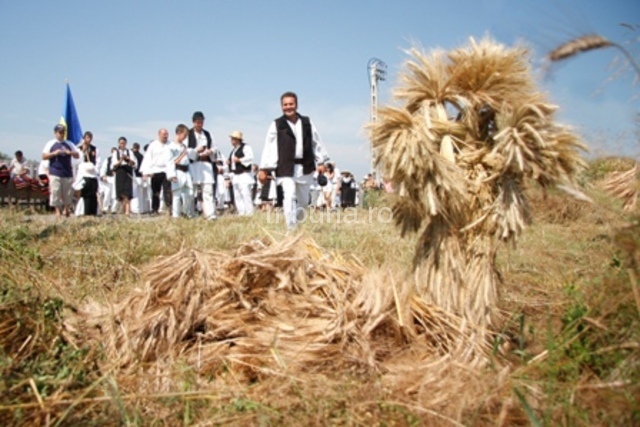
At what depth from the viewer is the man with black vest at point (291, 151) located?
6973 mm

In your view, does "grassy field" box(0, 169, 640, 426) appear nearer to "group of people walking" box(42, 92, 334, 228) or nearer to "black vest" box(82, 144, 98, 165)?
"group of people walking" box(42, 92, 334, 228)

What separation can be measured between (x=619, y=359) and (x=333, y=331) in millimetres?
1066

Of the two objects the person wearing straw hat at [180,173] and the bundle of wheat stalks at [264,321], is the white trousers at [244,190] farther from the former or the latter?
the bundle of wheat stalks at [264,321]

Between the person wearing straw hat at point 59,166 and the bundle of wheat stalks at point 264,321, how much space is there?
8317 millimetres

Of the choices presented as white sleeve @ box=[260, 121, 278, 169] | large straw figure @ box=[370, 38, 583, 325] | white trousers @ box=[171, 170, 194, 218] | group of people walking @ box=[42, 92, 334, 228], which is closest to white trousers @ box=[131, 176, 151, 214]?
group of people walking @ box=[42, 92, 334, 228]

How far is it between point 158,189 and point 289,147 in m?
7.27

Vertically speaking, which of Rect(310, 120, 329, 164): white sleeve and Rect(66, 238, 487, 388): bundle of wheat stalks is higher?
Rect(310, 120, 329, 164): white sleeve

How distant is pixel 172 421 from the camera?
1742 millimetres

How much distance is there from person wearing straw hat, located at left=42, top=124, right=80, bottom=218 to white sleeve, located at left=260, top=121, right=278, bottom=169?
4.88 m

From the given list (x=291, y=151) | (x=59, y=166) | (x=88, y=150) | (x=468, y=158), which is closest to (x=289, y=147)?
(x=291, y=151)

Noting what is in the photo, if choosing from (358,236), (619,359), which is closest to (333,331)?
(619,359)

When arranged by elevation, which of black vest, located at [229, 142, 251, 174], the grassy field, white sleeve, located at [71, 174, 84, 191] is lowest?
the grassy field

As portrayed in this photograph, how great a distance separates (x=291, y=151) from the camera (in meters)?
6.98

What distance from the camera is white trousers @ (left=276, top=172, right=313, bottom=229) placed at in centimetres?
707
